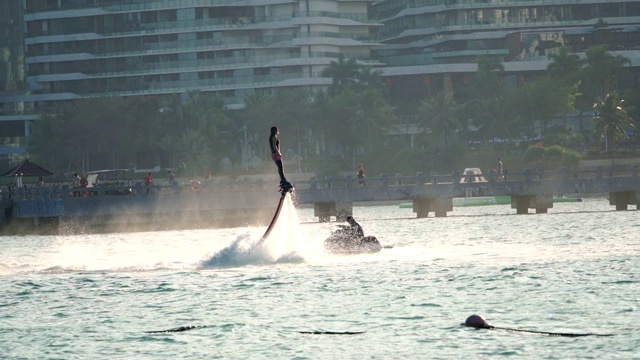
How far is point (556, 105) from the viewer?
140625mm

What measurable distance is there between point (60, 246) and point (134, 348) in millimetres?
34820

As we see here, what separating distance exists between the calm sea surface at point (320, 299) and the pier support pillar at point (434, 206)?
19.3 metres

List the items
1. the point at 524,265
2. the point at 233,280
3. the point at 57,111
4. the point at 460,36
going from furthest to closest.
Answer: the point at 460,36 < the point at 57,111 < the point at 524,265 < the point at 233,280

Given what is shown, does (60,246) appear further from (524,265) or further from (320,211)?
(524,265)

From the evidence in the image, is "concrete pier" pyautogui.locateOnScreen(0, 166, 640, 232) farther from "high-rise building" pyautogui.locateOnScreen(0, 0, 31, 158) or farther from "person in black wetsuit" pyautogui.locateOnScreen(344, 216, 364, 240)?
"high-rise building" pyautogui.locateOnScreen(0, 0, 31, 158)

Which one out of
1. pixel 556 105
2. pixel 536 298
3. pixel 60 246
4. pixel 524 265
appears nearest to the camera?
pixel 536 298

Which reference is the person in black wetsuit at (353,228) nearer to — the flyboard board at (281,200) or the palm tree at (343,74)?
the flyboard board at (281,200)

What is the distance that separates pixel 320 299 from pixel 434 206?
136ft

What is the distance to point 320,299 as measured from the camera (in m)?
34.8

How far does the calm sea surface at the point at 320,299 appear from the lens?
90.5 ft

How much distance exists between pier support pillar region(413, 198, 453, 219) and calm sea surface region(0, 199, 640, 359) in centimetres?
1926

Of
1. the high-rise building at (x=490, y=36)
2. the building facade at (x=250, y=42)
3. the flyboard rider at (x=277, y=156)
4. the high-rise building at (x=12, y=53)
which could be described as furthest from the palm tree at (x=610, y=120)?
the flyboard rider at (x=277, y=156)

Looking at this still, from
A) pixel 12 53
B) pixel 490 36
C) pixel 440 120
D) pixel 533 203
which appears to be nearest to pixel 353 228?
pixel 533 203

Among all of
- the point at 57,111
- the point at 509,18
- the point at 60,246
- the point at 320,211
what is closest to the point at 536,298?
the point at 60,246
